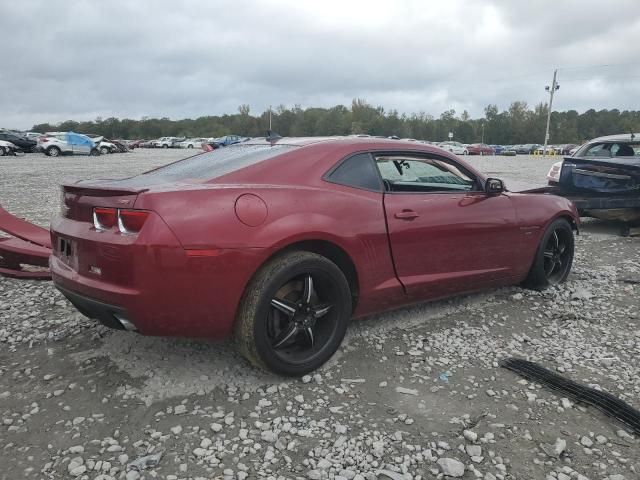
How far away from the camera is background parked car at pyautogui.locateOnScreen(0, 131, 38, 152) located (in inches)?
1326

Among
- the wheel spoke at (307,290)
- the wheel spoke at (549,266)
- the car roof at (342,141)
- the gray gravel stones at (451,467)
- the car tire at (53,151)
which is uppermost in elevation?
the car roof at (342,141)

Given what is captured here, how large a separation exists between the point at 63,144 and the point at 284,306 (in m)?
34.2

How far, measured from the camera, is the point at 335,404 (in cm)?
291

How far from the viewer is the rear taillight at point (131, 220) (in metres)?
2.68

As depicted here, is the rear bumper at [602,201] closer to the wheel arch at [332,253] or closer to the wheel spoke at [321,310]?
the wheel arch at [332,253]

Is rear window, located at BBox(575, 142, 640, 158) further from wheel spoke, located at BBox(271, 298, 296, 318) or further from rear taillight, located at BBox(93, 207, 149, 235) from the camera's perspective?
rear taillight, located at BBox(93, 207, 149, 235)

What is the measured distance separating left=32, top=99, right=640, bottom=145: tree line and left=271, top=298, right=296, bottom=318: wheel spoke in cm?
8872

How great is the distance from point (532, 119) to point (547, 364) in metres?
106

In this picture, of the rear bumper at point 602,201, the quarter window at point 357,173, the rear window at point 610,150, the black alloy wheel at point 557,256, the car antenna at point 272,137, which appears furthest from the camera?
the rear window at point 610,150

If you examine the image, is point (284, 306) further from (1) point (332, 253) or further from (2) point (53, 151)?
(2) point (53, 151)

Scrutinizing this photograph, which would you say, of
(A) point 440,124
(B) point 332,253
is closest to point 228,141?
(B) point 332,253

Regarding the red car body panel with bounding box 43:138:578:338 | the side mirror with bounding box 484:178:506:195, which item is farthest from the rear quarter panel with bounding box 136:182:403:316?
the side mirror with bounding box 484:178:506:195

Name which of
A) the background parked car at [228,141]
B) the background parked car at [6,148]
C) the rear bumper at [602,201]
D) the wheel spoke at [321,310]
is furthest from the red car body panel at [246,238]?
the background parked car at [6,148]

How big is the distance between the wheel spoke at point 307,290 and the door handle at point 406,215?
813 millimetres
